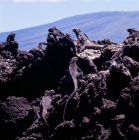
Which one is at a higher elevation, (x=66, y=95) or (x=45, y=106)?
(x=66, y=95)

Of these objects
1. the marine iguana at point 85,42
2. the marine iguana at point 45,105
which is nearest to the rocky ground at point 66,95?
the marine iguana at point 45,105

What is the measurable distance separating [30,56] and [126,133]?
11.5 ft

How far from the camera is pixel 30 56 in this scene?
5.96m

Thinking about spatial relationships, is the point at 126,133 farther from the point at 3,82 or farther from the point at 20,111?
the point at 3,82

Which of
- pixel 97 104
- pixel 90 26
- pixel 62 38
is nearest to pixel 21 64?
pixel 62 38

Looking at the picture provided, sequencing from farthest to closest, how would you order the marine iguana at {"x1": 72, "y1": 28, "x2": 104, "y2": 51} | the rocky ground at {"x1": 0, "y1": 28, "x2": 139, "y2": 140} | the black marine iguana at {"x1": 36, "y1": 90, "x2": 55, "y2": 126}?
1. the marine iguana at {"x1": 72, "y1": 28, "x2": 104, "y2": 51}
2. the black marine iguana at {"x1": 36, "y1": 90, "x2": 55, "y2": 126}
3. the rocky ground at {"x1": 0, "y1": 28, "x2": 139, "y2": 140}

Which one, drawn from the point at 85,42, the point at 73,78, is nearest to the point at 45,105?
the point at 73,78

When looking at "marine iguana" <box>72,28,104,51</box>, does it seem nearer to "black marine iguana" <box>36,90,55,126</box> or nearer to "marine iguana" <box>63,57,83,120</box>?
"marine iguana" <box>63,57,83,120</box>

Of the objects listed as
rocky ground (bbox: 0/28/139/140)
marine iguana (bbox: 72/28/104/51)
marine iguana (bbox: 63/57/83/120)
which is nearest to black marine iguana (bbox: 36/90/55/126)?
rocky ground (bbox: 0/28/139/140)

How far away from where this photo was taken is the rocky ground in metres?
3.30

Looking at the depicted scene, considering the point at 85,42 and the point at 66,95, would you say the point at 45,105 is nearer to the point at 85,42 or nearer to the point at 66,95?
the point at 66,95

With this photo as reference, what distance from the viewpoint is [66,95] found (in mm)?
4523

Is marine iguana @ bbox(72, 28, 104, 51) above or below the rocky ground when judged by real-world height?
above

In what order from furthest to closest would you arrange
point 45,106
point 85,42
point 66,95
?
point 85,42 < point 45,106 < point 66,95
